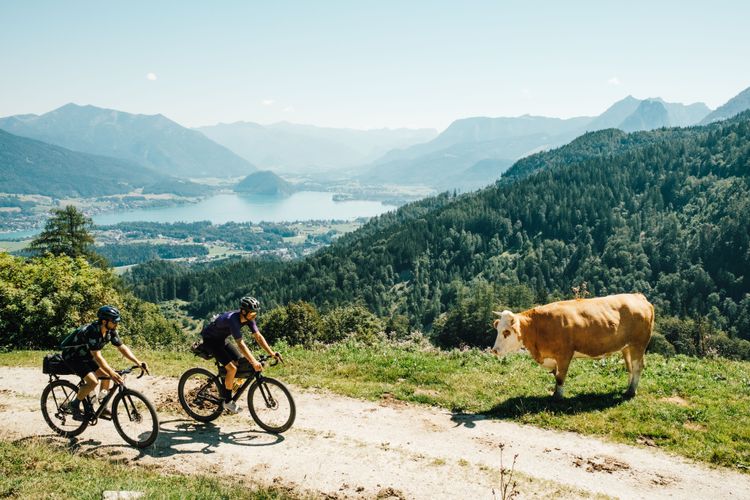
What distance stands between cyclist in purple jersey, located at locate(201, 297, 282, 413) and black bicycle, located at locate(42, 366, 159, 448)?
184 centimetres

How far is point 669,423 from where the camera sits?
511 inches

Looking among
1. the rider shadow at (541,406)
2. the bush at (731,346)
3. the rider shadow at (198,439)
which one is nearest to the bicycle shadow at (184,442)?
the rider shadow at (198,439)

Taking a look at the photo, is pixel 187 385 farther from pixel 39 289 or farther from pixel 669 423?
pixel 39 289

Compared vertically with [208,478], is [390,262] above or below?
below

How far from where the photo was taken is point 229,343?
1324cm

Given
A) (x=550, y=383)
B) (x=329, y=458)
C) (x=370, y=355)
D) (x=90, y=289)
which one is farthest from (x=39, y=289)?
(x=550, y=383)

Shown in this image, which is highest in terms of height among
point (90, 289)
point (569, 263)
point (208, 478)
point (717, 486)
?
point (90, 289)

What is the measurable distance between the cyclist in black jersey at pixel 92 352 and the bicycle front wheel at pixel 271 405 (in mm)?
3064

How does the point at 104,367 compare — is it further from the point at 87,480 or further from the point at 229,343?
the point at 229,343

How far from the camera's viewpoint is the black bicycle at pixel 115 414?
1222cm

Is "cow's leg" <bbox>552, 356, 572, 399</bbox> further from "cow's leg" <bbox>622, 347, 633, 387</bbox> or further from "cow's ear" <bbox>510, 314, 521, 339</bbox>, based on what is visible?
"cow's leg" <bbox>622, 347, 633, 387</bbox>

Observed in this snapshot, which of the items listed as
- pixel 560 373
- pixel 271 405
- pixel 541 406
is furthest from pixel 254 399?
pixel 560 373

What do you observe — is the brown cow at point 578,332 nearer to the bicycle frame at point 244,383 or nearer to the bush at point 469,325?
the bicycle frame at point 244,383

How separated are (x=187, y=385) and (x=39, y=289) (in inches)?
740
